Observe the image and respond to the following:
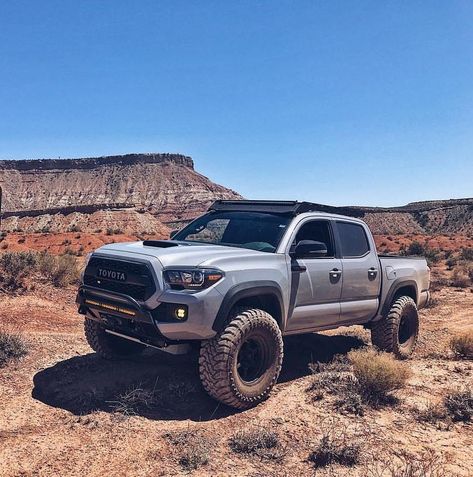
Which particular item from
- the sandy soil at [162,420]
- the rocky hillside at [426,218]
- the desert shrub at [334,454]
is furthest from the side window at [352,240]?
the rocky hillside at [426,218]

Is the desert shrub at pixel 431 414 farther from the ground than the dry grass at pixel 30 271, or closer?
closer

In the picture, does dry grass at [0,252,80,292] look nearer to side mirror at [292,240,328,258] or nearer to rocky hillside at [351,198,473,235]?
side mirror at [292,240,328,258]

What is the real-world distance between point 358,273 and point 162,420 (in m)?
3.34

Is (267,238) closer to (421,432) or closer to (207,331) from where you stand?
(207,331)

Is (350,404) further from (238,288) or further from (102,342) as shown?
(102,342)

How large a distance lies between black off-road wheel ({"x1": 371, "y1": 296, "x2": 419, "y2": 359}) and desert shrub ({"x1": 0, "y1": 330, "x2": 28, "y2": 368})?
4998mm

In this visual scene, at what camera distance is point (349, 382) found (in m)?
5.55

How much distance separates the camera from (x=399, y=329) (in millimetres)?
7871

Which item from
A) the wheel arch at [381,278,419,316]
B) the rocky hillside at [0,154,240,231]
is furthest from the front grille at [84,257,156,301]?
the rocky hillside at [0,154,240,231]

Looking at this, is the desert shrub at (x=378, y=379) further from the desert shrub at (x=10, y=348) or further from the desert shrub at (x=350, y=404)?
the desert shrub at (x=10, y=348)

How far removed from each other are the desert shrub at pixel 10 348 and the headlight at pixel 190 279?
2.69m

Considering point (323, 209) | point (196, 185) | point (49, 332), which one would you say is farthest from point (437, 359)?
point (196, 185)

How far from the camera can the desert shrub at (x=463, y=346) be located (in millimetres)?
7468

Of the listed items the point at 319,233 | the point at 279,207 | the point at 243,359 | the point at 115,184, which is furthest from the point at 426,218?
the point at 243,359
